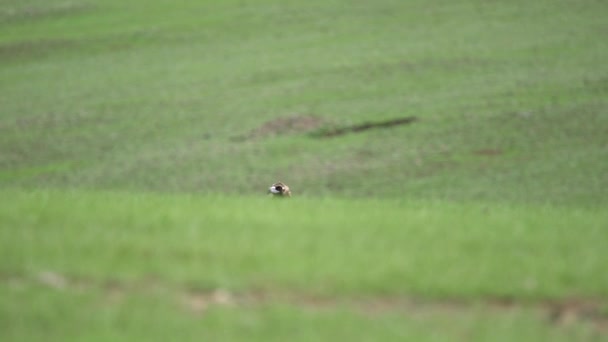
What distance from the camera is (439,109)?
4519 centimetres

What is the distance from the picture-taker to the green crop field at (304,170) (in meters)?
10.5

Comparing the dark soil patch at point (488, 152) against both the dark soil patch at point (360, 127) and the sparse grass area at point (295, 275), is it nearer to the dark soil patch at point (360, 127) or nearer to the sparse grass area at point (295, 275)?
the dark soil patch at point (360, 127)

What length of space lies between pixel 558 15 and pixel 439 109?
21577 millimetres

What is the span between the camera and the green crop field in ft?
34.3

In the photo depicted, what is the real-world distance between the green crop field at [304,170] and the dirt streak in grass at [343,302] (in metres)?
0.03

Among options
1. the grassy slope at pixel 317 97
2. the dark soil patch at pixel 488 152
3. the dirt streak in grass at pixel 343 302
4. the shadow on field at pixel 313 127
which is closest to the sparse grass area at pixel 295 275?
the dirt streak in grass at pixel 343 302

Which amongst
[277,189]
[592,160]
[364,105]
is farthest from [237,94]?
[277,189]

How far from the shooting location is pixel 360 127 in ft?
143

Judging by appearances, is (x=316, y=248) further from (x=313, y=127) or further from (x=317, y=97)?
(x=317, y=97)

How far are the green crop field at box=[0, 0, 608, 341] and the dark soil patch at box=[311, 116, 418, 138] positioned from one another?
161 mm

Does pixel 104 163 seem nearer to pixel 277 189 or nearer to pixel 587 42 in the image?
pixel 277 189

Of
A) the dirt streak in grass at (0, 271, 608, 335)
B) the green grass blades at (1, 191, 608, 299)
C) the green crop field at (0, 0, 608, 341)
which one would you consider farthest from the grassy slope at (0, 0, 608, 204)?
the dirt streak in grass at (0, 271, 608, 335)

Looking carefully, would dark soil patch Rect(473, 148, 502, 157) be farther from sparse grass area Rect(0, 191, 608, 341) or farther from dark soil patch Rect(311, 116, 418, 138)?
sparse grass area Rect(0, 191, 608, 341)

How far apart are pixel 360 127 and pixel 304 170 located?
6.24 m
